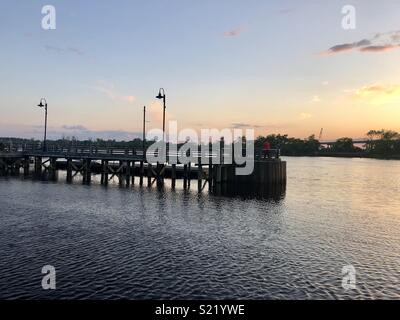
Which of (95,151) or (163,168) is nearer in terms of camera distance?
(163,168)

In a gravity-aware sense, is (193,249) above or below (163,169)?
below

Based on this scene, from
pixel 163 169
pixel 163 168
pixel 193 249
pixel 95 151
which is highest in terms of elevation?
pixel 95 151

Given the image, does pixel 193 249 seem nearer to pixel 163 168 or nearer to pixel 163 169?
pixel 163 169

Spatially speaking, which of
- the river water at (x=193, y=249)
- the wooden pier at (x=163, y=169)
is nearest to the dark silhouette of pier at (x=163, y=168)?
the wooden pier at (x=163, y=169)

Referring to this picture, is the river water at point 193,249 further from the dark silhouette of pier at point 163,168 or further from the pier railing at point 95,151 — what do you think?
the pier railing at point 95,151

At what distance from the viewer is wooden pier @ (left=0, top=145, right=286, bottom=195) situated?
41.7 meters

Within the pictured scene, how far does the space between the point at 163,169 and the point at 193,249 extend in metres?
31.2

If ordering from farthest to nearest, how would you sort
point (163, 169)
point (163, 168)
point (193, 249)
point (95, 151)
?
point (95, 151), point (163, 168), point (163, 169), point (193, 249)

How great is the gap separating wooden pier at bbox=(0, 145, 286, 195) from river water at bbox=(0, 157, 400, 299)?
9.89 metres

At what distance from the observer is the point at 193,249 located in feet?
56.6

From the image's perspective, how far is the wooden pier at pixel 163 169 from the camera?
137 ft

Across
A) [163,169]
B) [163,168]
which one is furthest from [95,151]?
[163,169]

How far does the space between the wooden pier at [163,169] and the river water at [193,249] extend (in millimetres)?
9890
